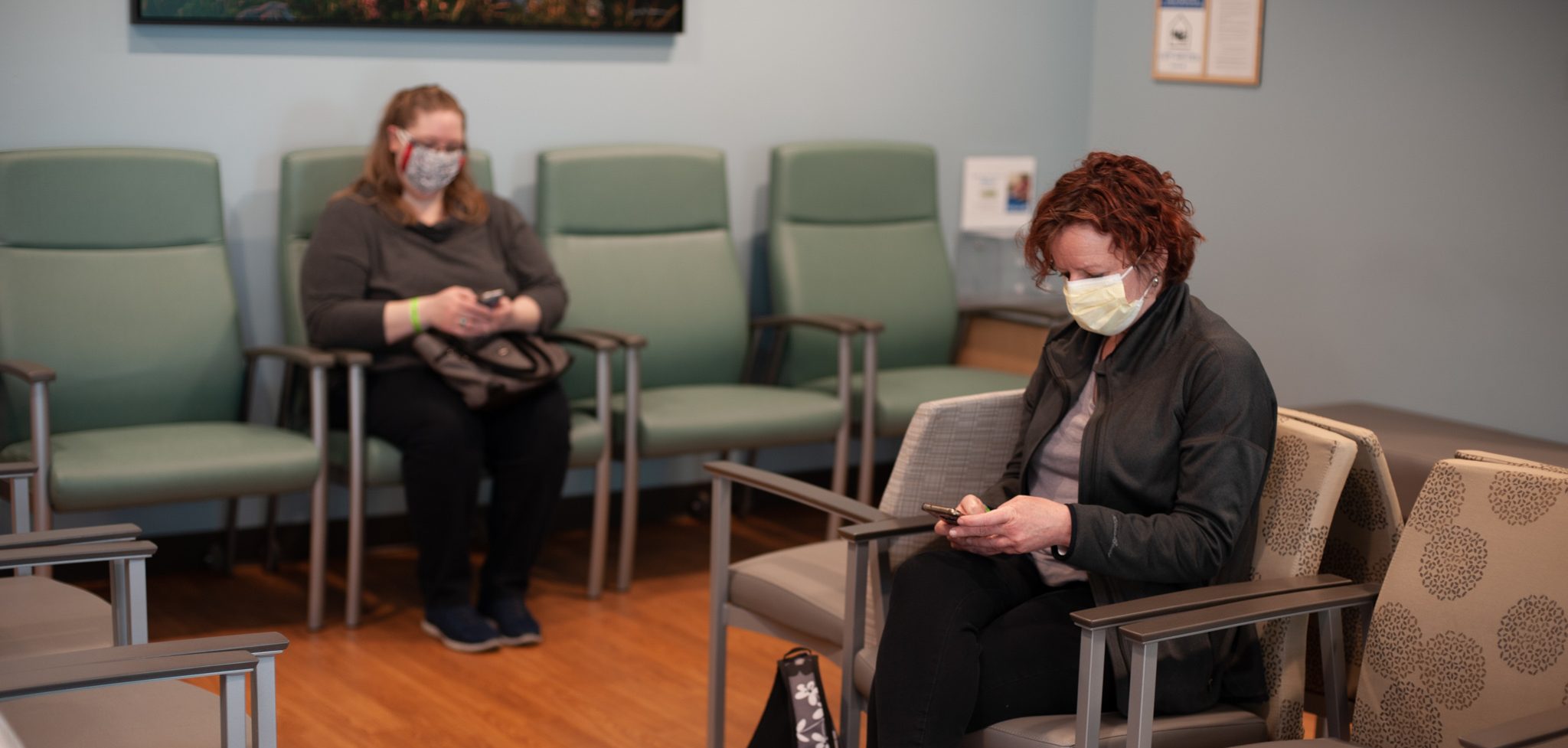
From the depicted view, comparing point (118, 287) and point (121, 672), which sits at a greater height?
point (118, 287)

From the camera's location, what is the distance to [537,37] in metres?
4.14

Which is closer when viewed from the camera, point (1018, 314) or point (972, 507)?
point (972, 507)

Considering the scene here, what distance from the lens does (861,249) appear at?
4.45m

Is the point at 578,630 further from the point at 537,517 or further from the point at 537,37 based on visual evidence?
the point at 537,37

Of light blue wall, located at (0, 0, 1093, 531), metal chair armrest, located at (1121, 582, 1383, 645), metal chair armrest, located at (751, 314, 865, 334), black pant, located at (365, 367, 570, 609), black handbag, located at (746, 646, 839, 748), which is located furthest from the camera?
metal chair armrest, located at (751, 314, 865, 334)

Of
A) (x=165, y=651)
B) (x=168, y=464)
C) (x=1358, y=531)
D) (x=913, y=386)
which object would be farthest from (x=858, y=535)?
(x=913, y=386)

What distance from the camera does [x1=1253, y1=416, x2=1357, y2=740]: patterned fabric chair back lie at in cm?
209

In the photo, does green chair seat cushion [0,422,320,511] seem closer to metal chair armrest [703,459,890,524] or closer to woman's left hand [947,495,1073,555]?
metal chair armrest [703,459,890,524]

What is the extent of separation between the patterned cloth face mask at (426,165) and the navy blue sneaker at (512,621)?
0.98 m

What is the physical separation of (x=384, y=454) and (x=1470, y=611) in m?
2.32

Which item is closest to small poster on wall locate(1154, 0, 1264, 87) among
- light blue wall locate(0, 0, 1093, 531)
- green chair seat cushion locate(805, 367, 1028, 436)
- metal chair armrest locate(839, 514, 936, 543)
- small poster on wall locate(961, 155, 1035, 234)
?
light blue wall locate(0, 0, 1093, 531)

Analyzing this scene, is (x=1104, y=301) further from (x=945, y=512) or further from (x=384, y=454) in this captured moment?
(x=384, y=454)

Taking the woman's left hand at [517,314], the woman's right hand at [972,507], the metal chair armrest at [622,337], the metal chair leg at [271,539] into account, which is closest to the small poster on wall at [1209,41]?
the metal chair armrest at [622,337]

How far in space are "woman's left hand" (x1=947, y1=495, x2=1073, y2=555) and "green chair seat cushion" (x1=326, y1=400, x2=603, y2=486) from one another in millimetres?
1741
